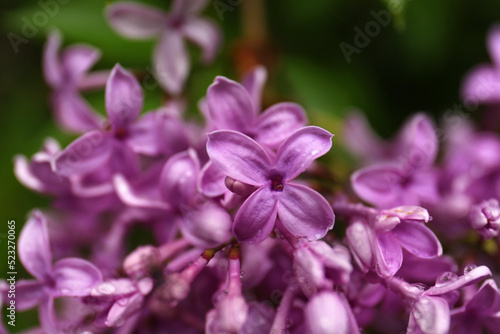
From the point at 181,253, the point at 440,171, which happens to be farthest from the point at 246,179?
the point at 440,171

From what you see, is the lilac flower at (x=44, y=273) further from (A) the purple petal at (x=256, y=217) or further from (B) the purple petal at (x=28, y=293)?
(A) the purple petal at (x=256, y=217)

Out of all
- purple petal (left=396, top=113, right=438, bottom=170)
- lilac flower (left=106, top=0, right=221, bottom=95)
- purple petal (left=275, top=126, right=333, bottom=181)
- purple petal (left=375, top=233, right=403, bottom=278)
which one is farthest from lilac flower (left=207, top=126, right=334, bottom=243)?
lilac flower (left=106, top=0, right=221, bottom=95)

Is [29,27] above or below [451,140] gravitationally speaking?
above

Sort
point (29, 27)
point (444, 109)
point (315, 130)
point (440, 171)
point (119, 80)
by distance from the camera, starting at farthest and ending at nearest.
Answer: point (444, 109)
point (29, 27)
point (440, 171)
point (119, 80)
point (315, 130)

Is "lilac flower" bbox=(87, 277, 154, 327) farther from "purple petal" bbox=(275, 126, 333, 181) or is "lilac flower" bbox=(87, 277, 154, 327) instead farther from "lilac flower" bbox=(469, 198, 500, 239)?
"lilac flower" bbox=(469, 198, 500, 239)

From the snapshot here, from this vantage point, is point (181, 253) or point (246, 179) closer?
point (246, 179)

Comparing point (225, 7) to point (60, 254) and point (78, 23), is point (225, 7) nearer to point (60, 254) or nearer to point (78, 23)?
point (78, 23)
